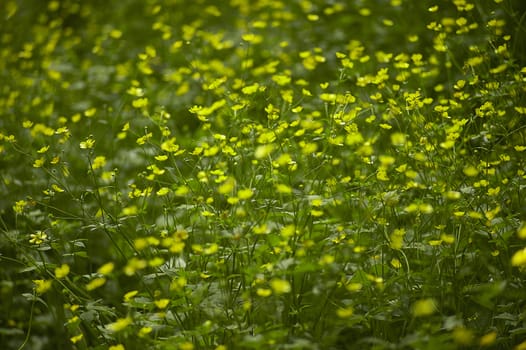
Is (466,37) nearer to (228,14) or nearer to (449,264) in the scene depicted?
(449,264)

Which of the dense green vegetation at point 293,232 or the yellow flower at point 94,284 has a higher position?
the yellow flower at point 94,284

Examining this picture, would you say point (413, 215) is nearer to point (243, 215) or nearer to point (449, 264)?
point (449, 264)

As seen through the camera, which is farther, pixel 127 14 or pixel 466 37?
pixel 127 14

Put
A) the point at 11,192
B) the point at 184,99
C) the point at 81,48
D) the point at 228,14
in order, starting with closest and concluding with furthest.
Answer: the point at 11,192 < the point at 184,99 < the point at 81,48 < the point at 228,14

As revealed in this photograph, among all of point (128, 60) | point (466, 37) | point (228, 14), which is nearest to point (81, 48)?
point (128, 60)

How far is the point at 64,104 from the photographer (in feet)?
13.5

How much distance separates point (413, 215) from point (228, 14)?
4.06 m

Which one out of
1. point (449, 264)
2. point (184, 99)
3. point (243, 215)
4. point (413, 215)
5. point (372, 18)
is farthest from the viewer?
point (372, 18)

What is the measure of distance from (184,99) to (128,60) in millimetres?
994

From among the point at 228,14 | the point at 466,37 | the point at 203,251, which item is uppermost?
the point at 203,251

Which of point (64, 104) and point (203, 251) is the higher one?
point (203, 251)

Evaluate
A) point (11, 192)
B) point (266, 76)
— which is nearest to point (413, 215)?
point (11, 192)

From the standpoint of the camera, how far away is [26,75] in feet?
13.9

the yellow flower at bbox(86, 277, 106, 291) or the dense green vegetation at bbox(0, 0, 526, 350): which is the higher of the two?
the yellow flower at bbox(86, 277, 106, 291)
